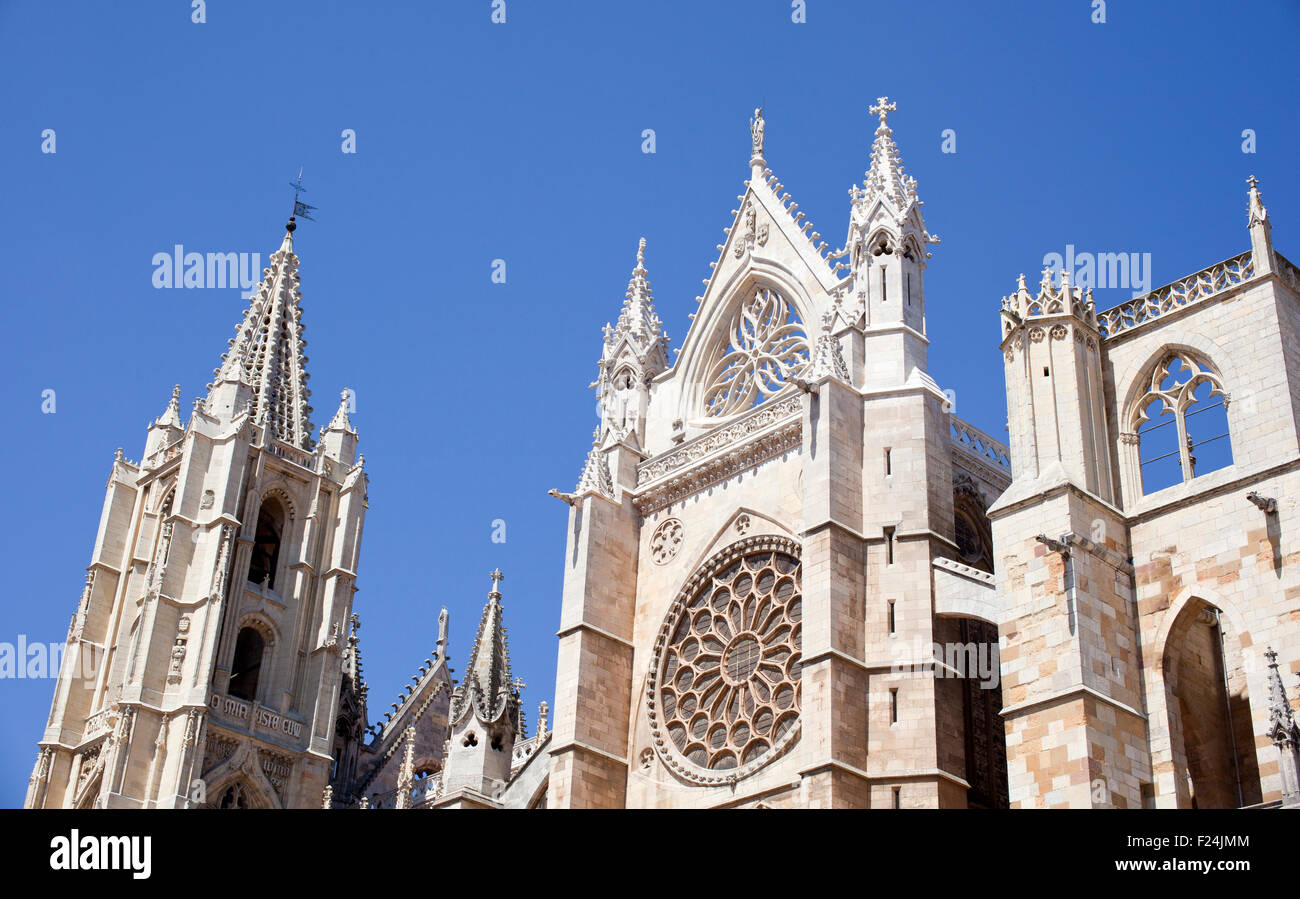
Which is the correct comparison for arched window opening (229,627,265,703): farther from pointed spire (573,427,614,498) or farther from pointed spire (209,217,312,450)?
pointed spire (573,427,614,498)

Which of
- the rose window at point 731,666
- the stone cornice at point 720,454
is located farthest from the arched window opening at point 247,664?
the rose window at point 731,666

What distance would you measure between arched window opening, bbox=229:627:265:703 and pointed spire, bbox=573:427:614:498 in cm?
1280

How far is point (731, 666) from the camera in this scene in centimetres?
2478

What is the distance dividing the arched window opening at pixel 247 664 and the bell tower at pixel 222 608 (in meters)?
0.04

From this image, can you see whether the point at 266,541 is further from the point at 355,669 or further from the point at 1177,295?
the point at 1177,295

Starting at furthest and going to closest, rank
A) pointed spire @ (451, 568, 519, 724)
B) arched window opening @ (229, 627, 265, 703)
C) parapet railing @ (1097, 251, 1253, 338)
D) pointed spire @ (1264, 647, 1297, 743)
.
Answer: arched window opening @ (229, 627, 265, 703) → pointed spire @ (451, 568, 519, 724) → parapet railing @ (1097, 251, 1253, 338) → pointed spire @ (1264, 647, 1297, 743)

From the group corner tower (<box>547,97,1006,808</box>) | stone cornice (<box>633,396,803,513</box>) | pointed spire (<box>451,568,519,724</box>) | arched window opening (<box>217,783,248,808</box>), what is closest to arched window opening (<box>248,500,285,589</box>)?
arched window opening (<box>217,783,248,808</box>)

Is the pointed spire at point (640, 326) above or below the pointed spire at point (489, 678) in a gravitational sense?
above

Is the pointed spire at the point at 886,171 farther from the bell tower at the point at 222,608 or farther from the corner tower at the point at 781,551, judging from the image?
the bell tower at the point at 222,608

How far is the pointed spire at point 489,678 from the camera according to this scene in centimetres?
2891

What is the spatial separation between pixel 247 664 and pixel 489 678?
10.2 meters

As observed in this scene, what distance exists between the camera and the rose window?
23.8 meters

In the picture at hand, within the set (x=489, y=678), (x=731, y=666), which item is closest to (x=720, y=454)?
(x=731, y=666)
